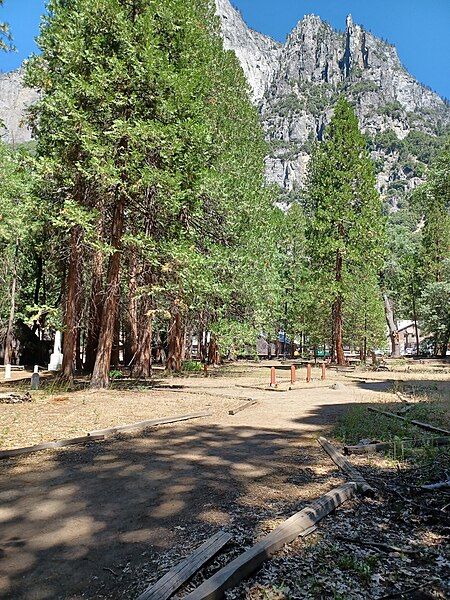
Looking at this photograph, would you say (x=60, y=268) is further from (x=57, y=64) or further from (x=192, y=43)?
(x=192, y=43)

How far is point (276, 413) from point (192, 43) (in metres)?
14.4

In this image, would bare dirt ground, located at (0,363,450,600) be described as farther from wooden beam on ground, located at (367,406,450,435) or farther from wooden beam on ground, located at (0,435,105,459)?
wooden beam on ground, located at (367,406,450,435)

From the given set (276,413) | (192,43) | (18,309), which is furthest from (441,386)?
(18,309)

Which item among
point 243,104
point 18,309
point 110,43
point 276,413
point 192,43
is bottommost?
point 276,413

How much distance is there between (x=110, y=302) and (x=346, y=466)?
10.4 meters

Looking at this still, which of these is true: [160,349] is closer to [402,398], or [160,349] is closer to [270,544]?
[402,398]

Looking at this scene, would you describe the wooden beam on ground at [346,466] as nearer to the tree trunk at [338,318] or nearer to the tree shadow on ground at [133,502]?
the tree shadow on ground at [133,502]

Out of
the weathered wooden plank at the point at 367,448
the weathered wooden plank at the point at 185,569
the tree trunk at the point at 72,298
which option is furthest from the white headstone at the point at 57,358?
the weathered wooden plank at the point at 185,569

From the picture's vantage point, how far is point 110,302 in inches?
598

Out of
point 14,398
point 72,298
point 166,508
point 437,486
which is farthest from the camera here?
point 72,298

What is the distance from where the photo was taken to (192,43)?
712 inches

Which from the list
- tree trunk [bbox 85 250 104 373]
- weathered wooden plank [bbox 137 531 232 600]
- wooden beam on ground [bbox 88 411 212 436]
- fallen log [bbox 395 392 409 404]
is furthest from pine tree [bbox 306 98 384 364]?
weathered wooden plank [bbox 137 531 232 600]

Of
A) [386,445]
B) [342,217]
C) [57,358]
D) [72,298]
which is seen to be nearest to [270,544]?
[386,445]

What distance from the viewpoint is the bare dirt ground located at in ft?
11.9
